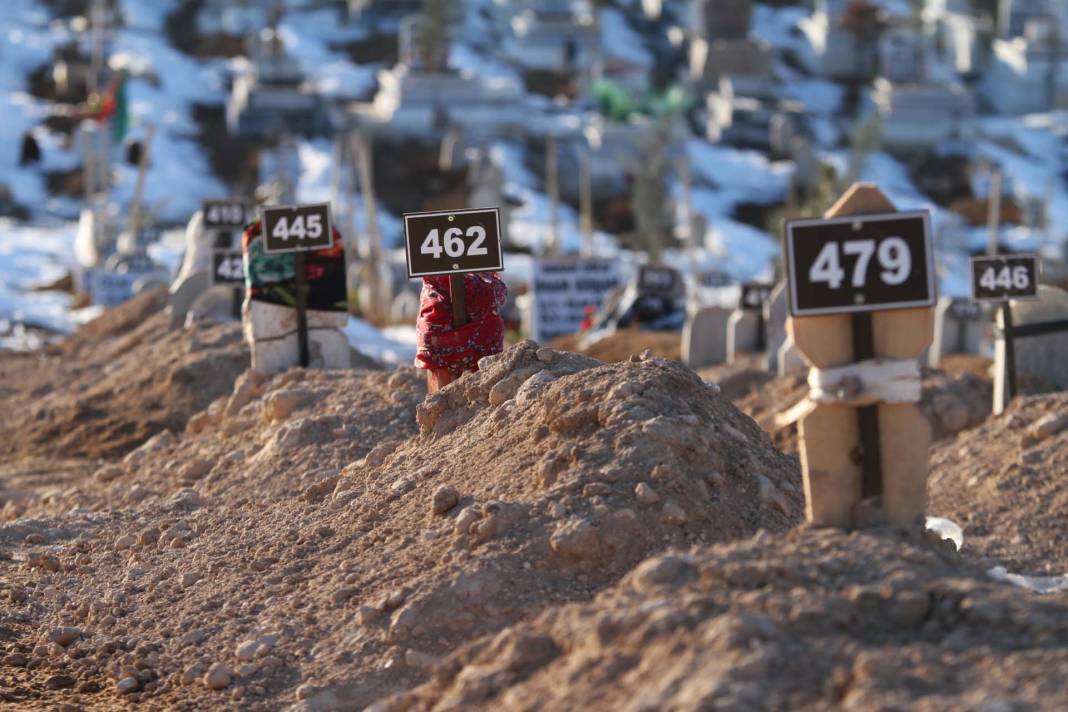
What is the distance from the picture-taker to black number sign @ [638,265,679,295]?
23.1 metres

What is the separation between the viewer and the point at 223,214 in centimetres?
1747

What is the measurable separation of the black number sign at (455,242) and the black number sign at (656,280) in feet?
44.8

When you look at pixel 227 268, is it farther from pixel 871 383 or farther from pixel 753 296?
pixel 871 383

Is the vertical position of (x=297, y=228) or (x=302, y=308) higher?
(x=297, y=228)

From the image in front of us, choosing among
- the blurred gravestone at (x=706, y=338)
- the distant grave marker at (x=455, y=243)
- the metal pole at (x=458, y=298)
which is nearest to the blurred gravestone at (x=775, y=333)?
the blurred gravestone at (x=706, y=338)

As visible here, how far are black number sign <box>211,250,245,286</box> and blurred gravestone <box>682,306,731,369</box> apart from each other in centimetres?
566

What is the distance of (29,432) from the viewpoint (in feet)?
48.2

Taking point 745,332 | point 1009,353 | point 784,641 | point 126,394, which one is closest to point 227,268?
point 126,394

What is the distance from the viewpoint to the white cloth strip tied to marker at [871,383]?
5895 millimetres

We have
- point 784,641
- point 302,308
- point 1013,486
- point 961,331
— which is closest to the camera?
point 784,641

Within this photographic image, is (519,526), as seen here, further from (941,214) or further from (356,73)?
(356,73)

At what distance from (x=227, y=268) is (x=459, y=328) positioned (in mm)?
5638

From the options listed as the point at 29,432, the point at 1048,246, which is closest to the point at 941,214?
the point at 1048,246

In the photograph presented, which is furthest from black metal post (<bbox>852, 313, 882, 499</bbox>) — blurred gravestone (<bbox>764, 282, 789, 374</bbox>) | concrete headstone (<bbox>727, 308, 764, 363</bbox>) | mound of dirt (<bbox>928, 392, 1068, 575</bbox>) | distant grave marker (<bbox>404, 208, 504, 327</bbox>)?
concrete headstone (<bbox>727, 308, 764, 363</bbox>)
